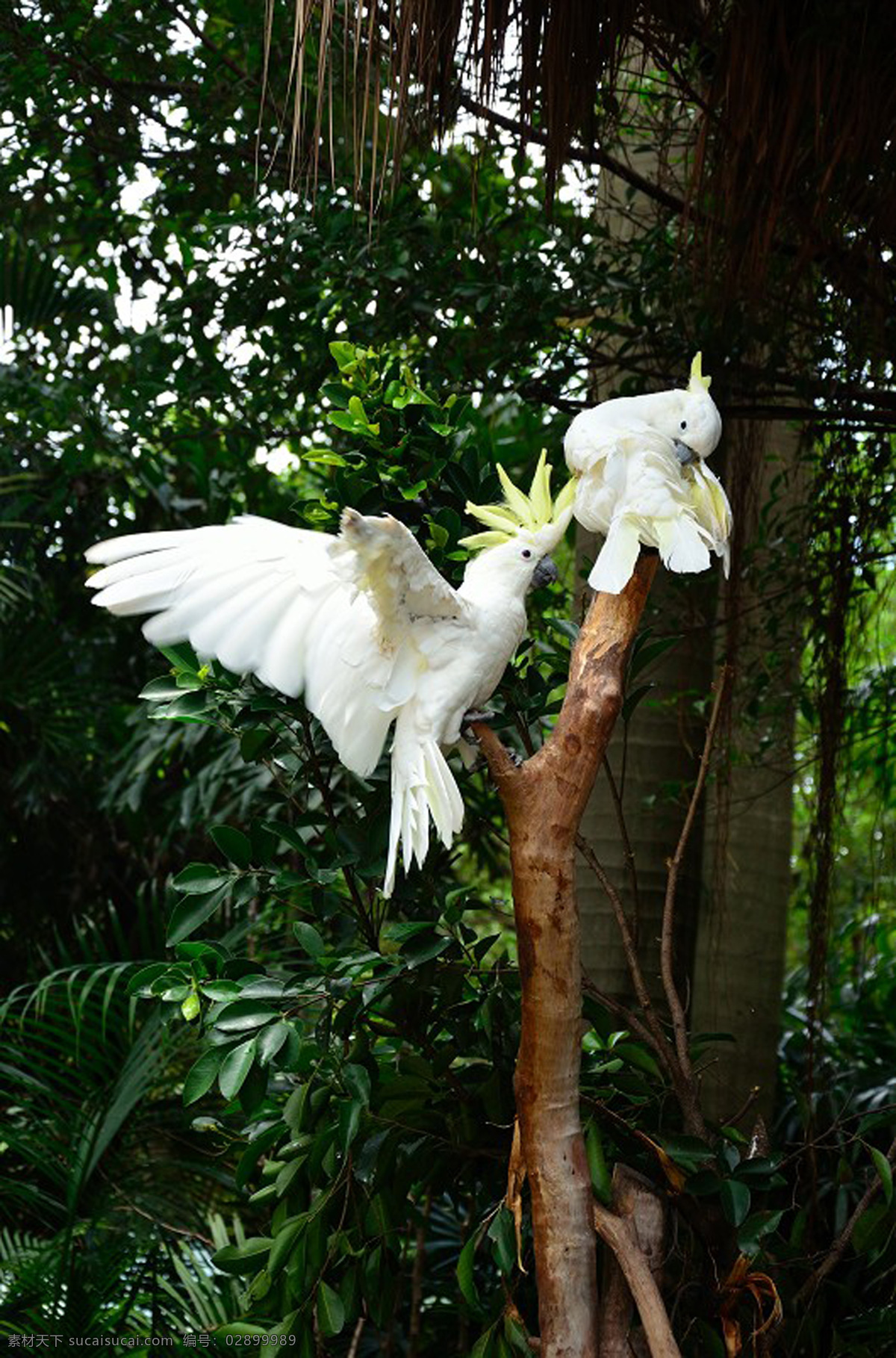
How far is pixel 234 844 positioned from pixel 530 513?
551 mm

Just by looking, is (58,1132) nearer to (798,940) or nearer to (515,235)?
(515,235)

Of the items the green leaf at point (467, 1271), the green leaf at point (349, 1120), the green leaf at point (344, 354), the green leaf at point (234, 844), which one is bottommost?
the green leaf at point (467, 1271)

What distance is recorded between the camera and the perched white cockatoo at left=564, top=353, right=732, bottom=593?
4.98ft

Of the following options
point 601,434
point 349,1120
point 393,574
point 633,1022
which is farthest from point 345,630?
point 633,1022

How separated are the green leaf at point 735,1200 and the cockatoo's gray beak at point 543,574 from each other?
74 cm

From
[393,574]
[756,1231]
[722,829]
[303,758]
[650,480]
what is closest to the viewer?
[393,574]

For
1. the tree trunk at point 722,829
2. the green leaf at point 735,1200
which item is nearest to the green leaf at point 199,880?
the green leaf at point 735,1200

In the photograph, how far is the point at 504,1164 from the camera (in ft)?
6.16

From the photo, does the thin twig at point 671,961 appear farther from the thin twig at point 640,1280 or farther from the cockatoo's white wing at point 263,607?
the cockatoo's white wing at point 263,607

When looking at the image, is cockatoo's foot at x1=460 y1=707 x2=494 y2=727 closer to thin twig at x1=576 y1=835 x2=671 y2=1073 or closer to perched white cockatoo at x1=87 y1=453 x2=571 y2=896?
perched white cockatoo at x1=87 y1=453 x2=571 y2=896

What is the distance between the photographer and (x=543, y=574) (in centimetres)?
162

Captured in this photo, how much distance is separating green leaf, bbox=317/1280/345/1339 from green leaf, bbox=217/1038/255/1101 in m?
0.30

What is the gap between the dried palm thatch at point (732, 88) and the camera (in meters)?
1.99

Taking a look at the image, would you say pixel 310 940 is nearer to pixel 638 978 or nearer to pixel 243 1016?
pixel 243 1016
